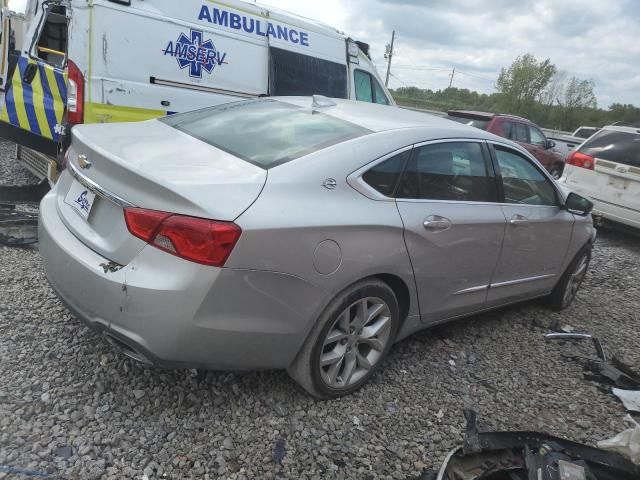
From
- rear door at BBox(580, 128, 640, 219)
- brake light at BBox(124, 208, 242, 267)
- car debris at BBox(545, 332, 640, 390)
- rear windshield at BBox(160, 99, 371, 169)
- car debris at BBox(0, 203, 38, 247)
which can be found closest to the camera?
brake light at BBox(124, 208, 242, 267)

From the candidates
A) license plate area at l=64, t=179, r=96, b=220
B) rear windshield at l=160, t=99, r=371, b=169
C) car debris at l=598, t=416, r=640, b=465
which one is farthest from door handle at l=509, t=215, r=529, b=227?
license plate area at l=64, t=179, r=96, b=220

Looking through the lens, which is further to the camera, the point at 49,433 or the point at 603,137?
the point at 603,137

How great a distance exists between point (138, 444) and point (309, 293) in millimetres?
999

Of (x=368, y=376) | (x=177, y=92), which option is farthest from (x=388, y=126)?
(x=177, y=92)

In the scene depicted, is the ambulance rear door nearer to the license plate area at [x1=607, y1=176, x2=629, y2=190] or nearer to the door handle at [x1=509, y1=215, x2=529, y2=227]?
the door handle at [x1=509, y1=215, x2=529, y2=227]

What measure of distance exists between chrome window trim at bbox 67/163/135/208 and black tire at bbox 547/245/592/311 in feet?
12.2

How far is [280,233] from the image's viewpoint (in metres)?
2.18

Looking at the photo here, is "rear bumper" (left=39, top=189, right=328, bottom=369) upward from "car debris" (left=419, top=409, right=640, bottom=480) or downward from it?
upward

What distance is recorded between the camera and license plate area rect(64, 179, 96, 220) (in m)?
2.46

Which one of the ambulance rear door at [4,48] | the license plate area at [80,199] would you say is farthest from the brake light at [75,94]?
the license plate area at [80,199]

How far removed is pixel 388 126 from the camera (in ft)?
9.64

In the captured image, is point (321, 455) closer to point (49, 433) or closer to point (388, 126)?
point (49, 433)

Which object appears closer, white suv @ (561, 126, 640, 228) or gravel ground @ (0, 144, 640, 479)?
gravel ground @ (0, 144, 640, 479)

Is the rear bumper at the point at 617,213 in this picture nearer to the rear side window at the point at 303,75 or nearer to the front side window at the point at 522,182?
the front side window at the point at 522,182
